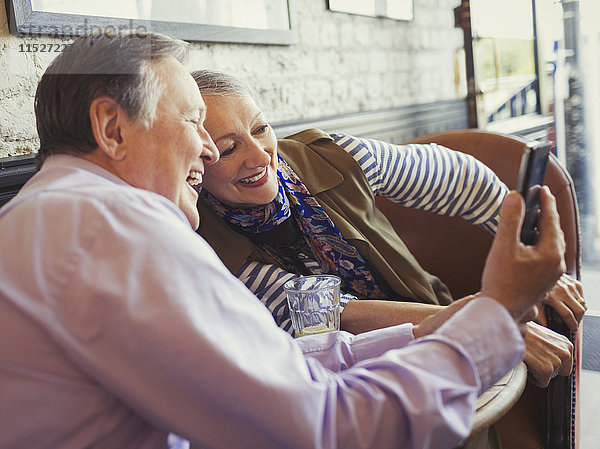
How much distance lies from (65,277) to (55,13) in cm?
118

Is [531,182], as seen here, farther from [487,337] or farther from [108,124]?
[108,124]

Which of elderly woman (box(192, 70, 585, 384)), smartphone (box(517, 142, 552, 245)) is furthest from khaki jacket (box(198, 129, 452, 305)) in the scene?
smartphone (box(517, 142, 552, 245))

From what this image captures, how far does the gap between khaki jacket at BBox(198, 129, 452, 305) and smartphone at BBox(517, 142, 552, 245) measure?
0.70m

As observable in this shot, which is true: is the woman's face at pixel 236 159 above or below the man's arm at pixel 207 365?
above

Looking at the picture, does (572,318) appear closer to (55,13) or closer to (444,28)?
(55,13)

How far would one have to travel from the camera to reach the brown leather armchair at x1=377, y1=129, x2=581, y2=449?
178 cm

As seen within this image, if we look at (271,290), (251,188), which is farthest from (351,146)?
(271,290)

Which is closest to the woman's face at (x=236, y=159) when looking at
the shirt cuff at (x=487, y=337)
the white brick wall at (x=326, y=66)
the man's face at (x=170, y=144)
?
the man's face at (x=170, y=144)

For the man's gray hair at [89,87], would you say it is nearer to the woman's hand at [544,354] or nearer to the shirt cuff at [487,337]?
the shirt cuff at [487,337]

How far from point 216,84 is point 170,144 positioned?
1.92 ft

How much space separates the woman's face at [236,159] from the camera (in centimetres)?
144

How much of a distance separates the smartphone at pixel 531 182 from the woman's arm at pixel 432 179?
83 cm

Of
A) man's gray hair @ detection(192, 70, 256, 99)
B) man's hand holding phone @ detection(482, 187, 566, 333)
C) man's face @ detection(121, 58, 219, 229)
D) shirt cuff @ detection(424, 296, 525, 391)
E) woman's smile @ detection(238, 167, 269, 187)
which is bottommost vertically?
shirt cuff @ detection(424, 296, 525, 391)

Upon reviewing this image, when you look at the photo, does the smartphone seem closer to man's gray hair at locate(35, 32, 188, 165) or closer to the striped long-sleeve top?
man's gray hair at locate(35, 32, 188, 165)
